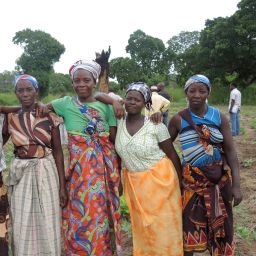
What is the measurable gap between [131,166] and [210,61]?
72.4ft

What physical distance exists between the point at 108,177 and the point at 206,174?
760 millimetres

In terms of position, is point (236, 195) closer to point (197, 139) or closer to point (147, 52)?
point (197, 139)

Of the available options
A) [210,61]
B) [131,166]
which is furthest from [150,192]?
[210,61]

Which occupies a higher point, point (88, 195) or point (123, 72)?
point (123, 72)

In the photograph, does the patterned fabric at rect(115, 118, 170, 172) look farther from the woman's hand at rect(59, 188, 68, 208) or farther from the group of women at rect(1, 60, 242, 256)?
the woman's hand at rect(59, 188, 68, 208)

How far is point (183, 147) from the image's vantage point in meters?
2.84

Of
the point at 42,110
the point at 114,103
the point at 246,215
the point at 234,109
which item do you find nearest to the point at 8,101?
the point at 234,109

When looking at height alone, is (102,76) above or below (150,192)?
above

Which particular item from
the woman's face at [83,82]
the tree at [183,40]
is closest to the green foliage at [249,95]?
the woman's face at [83,82]

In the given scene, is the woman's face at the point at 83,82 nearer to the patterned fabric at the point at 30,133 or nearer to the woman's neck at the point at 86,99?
the woman's neck at the point at 86,99

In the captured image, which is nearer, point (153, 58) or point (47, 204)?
point (47, 204)

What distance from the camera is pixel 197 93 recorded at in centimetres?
277

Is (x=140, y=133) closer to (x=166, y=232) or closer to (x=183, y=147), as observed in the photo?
(x=183, y=147)

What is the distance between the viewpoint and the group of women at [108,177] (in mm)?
2740
